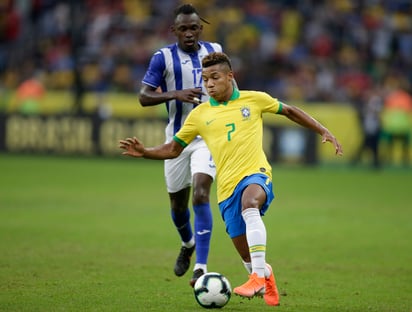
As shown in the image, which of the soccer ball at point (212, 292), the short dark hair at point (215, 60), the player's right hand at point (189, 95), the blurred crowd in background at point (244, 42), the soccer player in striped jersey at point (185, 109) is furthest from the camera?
the blurred crowd in background at point (244, 42)

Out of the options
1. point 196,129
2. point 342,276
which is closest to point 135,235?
point 342,276

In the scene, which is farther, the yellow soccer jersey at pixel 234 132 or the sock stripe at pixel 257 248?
the yellow soccer jersey at pixel 234 132

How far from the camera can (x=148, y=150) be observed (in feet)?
25.9

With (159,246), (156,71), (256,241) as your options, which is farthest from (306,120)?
(159,246)

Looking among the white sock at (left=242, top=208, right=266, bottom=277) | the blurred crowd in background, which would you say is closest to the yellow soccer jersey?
the white sock at (left=242, top=208, right=266, bottom=277)

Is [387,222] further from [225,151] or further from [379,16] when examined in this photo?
[379,16]

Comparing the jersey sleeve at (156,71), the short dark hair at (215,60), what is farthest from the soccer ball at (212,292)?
the jersey sleeve at (156,71)

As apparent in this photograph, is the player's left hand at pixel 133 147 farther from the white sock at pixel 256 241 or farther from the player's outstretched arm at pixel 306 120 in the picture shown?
the player's outstretched arm at pixel 306 120

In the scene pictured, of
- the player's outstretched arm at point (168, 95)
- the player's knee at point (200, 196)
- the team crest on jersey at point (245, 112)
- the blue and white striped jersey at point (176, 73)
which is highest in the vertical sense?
the blue and white striped jersey at point (176, 73)

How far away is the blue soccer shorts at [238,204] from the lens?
765cm

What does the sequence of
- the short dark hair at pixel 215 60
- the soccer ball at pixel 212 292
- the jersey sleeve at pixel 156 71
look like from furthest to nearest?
the jersey sleeve at pixel 156 71 → the short dark hair at pixel 215 60 → the soccer ball at pixel 212 292

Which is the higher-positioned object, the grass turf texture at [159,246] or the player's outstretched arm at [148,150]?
the player's outstretched arm at [148,150]

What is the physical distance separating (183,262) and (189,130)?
195 cm

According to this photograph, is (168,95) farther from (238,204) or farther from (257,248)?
(257,248)
